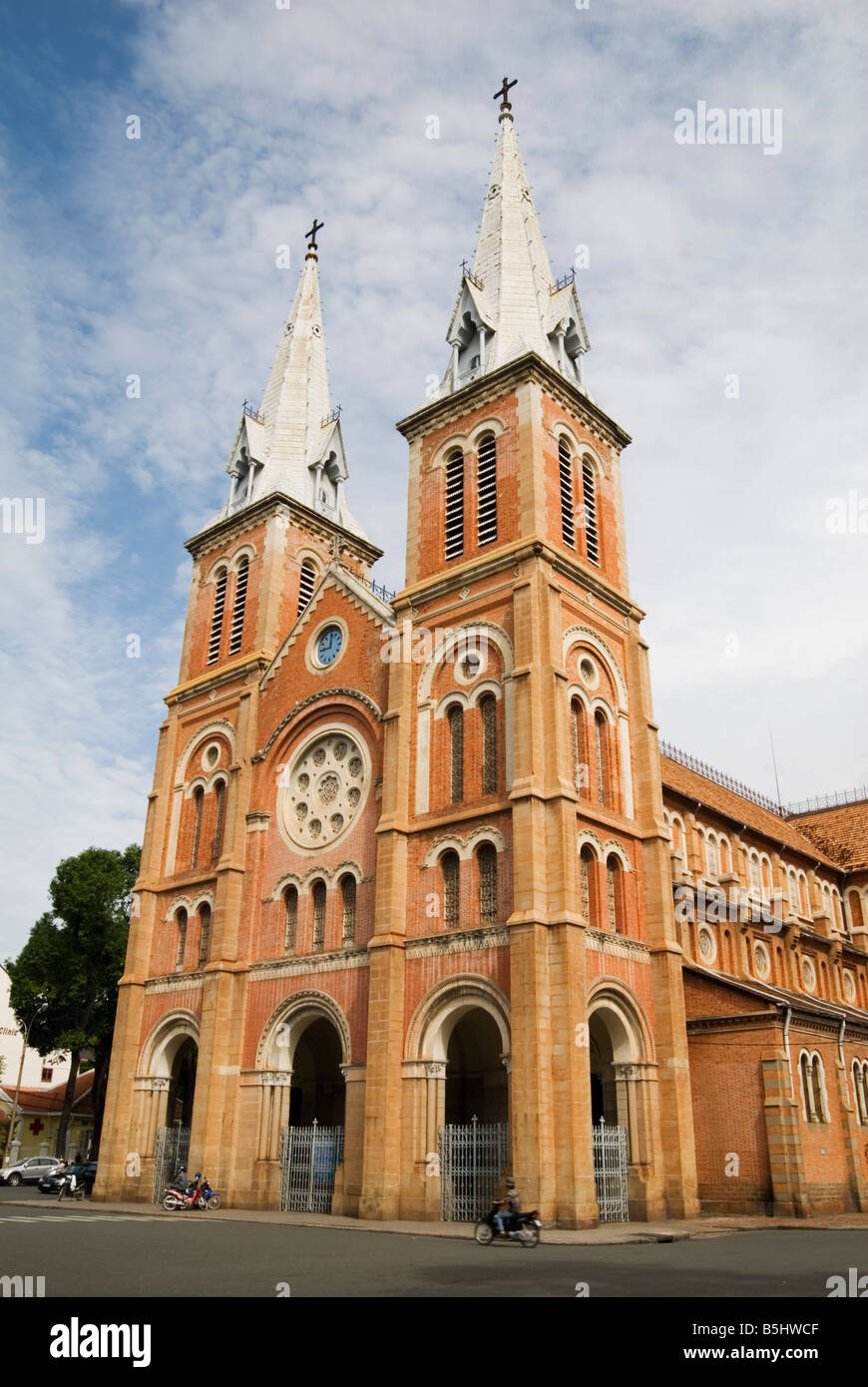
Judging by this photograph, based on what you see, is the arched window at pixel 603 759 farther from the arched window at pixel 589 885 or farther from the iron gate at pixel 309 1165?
the iron gate at pixel 309 1165

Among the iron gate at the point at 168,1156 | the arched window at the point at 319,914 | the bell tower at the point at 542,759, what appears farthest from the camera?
the iron gate at the point at 168,1156

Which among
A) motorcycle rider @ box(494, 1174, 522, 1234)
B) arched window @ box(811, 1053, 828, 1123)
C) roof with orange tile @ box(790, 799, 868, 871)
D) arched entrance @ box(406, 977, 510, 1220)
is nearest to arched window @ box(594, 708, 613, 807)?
arched entrance @ box(406, 977, 510, 1220)

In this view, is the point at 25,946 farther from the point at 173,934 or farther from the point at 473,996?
the point at 473,996

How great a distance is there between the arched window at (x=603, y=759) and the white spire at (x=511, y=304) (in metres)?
12.4

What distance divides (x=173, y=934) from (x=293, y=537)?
15.8m

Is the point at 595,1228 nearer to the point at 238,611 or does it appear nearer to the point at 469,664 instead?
the point at 469,664

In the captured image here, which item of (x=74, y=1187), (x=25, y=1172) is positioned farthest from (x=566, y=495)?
(x=25, y=1172)

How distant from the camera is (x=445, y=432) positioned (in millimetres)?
36125

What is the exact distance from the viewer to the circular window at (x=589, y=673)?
3131cm

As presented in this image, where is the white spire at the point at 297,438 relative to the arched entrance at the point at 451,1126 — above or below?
above

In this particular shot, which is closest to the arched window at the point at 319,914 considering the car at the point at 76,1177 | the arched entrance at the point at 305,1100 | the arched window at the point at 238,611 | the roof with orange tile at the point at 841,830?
the arched entrance at the point at 305,1100

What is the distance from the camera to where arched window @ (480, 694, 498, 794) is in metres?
29.2

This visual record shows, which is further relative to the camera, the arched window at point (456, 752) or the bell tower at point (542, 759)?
the arched window at point (456, 752)
